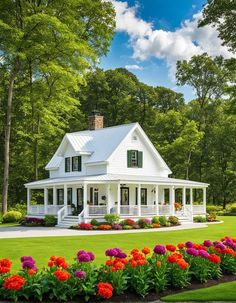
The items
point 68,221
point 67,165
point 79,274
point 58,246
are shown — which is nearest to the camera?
point 79,274

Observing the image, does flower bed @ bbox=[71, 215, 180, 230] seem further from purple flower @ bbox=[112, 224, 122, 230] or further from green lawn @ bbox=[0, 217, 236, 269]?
green lawn @ bbox=[0, 217, 236, 269]

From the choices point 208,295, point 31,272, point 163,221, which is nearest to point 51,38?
point 163,221

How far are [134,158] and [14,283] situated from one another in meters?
28.3

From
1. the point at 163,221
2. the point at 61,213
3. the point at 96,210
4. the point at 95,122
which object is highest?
the point at 95,122

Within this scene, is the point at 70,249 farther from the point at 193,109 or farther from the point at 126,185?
the point at 193,109

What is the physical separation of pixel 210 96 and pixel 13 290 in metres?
49.8

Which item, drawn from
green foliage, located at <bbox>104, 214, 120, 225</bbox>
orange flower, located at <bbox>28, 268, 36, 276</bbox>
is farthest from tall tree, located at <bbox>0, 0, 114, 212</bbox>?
orange flower, located at <bbox>28, 268, 36, 276</bbox>

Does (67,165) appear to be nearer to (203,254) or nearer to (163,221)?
(163,221)

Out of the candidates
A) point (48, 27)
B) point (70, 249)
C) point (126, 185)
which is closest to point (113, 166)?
point (126, 185)

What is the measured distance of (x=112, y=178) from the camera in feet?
103

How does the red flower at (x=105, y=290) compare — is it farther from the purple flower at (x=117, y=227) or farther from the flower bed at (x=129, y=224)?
the purple flower at (x=117, y=227)

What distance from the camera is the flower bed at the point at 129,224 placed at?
28.8m

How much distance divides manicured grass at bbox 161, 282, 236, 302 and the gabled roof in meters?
24.6

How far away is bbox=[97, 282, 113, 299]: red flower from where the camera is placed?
8078 millimetres
